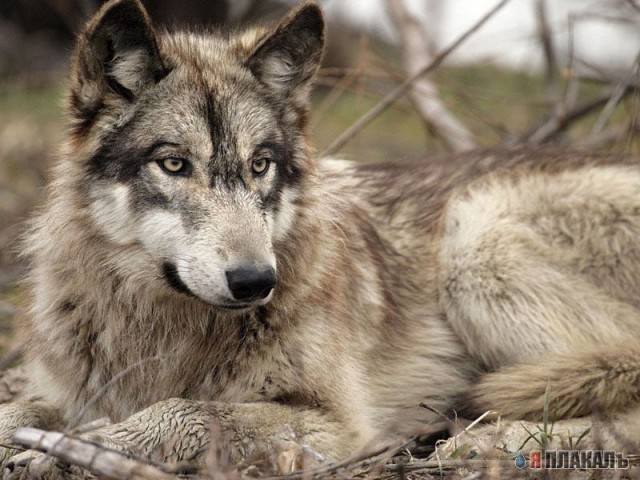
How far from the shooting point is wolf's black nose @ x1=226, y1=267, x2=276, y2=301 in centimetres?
374

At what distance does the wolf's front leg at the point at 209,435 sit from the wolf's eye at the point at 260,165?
1.10 meters

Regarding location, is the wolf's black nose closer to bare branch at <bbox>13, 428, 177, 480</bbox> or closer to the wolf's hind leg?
bare branch at <bbox>13, 428, 177, 480</bbox>

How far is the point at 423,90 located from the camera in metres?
8.33

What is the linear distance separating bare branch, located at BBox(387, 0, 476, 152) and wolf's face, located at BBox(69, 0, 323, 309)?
3.92 m

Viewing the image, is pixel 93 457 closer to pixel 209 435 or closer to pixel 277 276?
pixel 209 435

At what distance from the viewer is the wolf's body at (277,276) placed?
4035 millimetres

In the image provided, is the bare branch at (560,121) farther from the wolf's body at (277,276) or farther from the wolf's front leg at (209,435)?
the wolf's front leg at (209,435)

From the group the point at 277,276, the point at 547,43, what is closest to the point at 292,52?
the point at 277,276

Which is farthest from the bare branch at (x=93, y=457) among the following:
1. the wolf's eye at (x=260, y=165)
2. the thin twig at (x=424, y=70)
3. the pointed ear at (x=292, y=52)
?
the thin twig at (x=424, y=70)

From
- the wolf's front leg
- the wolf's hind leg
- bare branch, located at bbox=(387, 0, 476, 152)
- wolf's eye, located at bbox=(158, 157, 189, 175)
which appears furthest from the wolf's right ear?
bare branch, located at bbox=(387, 0, 476, 152)

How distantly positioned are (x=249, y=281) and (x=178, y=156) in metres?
0.72

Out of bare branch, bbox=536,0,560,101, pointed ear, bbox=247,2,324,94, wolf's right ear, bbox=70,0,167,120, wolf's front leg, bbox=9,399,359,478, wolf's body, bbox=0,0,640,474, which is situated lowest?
wolf's front leg, bbox=9,399,359,478

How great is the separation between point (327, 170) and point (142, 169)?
161 cm

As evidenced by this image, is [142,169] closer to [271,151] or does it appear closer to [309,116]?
[271,151]
